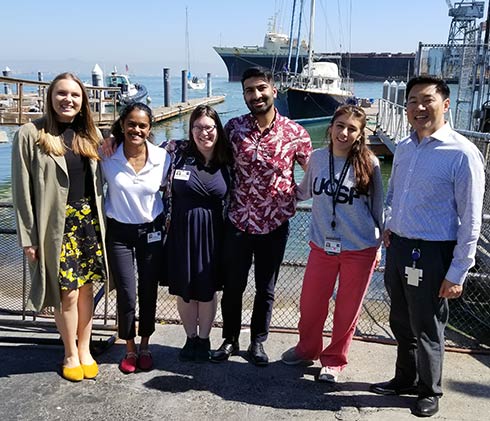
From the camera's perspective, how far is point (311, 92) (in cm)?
3219

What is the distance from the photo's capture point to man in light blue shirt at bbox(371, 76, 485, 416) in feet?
8.12

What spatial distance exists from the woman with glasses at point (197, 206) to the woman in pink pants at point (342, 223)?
568mm

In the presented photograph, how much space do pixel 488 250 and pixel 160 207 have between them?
13.3 feet

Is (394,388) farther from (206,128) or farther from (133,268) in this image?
(206,128)

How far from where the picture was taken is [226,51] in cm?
9119

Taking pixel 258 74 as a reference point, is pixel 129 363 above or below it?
below

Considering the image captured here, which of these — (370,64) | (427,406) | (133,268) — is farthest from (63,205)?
(370,64)

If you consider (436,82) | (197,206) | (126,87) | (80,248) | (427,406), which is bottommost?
(427,406)

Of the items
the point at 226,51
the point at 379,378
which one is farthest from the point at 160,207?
the point at 226,51

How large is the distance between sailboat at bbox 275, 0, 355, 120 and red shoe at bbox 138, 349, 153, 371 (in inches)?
1167

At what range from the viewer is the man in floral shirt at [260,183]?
3.06m

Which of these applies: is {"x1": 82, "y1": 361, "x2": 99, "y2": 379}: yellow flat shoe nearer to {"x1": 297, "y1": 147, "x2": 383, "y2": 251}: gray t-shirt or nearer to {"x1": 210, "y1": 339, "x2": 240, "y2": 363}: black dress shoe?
{"x1": 210, "y1": 339, "x2": 240, "y2": 363}: black dress shoe

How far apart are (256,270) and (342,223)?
2.22 ft

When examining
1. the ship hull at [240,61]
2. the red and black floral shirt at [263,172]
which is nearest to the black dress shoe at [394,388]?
the red and black floral shirt at [263,172]
